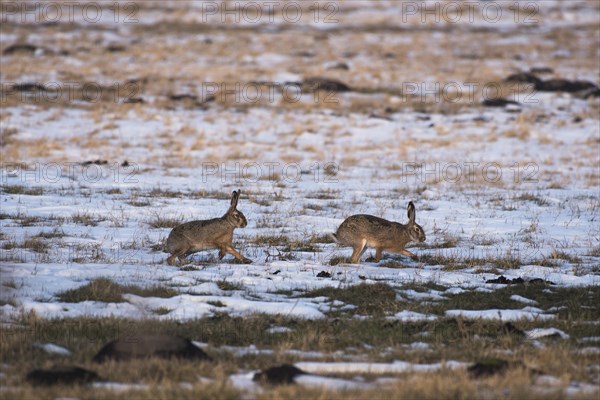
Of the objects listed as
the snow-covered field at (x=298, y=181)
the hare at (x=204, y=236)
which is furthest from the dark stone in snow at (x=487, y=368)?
the hare at (x=204, y=236)

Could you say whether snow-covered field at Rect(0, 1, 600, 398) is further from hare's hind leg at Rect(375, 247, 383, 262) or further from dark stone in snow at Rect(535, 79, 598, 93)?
dark stone in snow at Rect(535, 79, 598, 93)

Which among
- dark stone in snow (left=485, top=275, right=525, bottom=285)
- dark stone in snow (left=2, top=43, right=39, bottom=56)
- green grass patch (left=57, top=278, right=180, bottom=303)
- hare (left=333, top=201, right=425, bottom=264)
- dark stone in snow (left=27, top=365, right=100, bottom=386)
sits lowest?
dark stone in snow (left=27, top=365, right=100, bottom=386)

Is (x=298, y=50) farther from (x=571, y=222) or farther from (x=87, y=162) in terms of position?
(x=571, y=222)

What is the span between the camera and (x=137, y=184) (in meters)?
18.6

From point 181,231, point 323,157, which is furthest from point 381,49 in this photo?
point 181,231

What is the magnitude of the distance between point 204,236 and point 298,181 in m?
9.73

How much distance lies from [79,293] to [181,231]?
7.17ft

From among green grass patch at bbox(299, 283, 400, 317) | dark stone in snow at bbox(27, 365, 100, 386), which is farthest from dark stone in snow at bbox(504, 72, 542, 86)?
dark stone in snow at bbox(27, 365, 100, 386)

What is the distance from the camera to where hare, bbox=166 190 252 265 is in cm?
1062

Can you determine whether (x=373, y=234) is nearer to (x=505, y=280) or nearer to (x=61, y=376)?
(x=505, y=280)

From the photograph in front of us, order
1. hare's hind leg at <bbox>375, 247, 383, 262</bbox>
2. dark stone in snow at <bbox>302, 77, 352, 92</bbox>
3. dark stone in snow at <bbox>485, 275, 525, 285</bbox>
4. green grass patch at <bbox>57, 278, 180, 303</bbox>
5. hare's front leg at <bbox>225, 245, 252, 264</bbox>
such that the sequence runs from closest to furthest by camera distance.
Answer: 1. green grass patch at <bbox>57, 278, 180, 303</bbox>
2. dark stone in snow at <bbox>485, 275, 525, 285</bbox>
3. hare's front leg at <bbox>225, 245, 252, 264</bbox>
4. hare's hind leg at <bbox>375, 247, 383, 262</bbox>
5. dark stone in snow at <bbox>302, 77, 352, 92</bbox>

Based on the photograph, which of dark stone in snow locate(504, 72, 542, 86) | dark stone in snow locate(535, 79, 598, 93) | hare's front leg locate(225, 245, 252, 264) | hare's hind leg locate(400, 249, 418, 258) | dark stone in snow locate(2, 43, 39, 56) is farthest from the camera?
dark stone in snow locate(2, 43, 39, 56)

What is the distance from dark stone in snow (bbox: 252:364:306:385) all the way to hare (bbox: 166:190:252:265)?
14.9 ft

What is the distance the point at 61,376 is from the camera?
601 centimetres
